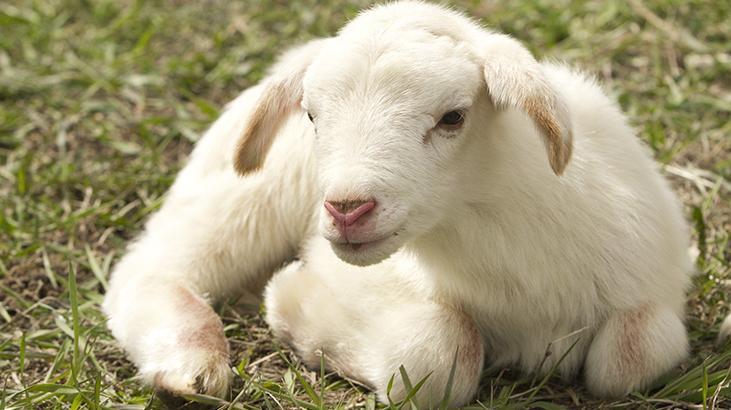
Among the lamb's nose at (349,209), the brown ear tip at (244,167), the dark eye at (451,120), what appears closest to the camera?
the lamb's nose at (349,209)

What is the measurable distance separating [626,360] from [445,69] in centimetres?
125

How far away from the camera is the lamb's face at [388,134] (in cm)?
339

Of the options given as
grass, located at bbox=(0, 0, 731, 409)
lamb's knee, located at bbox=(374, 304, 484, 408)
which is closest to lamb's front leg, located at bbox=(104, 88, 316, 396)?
grass, located at bbox=(0, 0, 731, 409)

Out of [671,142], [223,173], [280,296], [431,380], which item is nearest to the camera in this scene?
[431,380]

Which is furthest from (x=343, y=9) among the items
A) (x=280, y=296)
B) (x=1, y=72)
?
(x=280, y=296)

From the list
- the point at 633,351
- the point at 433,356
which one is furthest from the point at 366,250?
the point at 633,351

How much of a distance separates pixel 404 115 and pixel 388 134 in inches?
3.5

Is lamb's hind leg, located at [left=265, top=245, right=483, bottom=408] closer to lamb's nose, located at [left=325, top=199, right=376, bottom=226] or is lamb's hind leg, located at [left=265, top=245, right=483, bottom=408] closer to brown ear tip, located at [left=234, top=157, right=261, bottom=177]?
brown ear tip, located at [left=234, top=157, right=261, bottom=177]

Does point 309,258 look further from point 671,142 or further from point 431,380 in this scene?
point 671,142

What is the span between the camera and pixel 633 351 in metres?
3.88

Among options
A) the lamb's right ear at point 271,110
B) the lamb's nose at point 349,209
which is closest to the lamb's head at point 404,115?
the lamb's nose at point 349,209

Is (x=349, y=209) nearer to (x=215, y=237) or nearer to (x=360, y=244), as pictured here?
(x=360, y=244)

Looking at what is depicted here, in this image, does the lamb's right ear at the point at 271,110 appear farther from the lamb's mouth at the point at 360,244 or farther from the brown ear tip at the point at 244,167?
the lamb's mouth at the point at 360,244

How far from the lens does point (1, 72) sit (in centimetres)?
696
